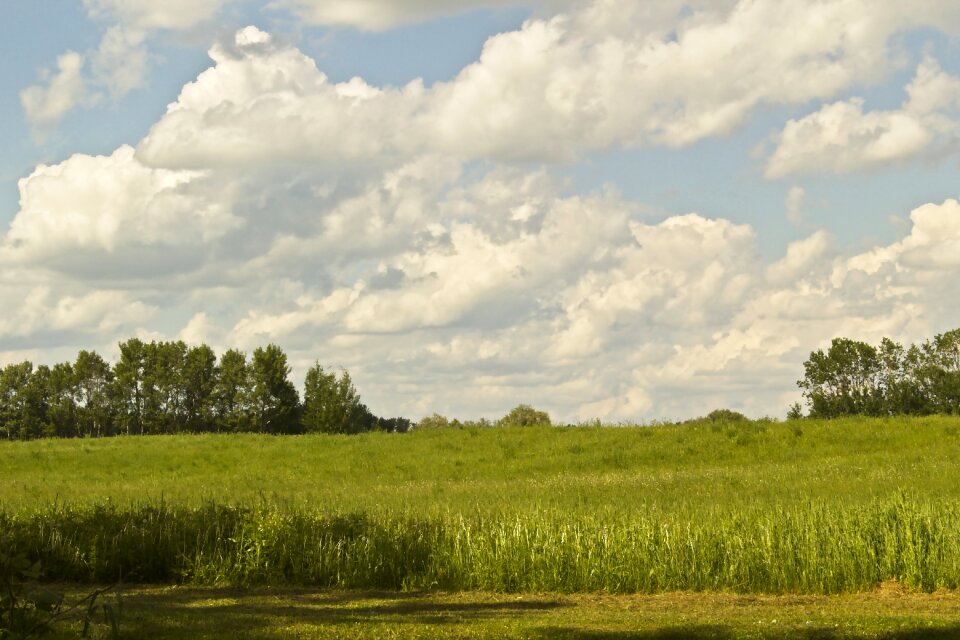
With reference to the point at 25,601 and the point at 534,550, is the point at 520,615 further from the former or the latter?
the point at 25,601

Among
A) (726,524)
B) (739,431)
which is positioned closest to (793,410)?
(739,431)

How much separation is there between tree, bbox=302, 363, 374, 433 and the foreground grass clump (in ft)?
257

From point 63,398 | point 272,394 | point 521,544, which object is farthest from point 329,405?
point 521,544

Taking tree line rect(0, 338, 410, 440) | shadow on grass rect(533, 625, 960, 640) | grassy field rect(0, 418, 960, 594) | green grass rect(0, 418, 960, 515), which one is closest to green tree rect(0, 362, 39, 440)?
tree line rect(0, 338, 410, 440)

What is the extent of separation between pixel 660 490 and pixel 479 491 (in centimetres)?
585

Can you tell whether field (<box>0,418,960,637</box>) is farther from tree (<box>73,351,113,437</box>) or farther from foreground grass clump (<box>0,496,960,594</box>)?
tree (<box>73,351,113,437</box>)

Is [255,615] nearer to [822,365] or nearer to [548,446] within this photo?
[548,446]

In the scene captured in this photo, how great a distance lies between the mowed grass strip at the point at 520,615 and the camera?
553 inches

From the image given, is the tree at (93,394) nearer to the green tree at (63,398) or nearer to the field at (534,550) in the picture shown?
the green tree at (63,398)

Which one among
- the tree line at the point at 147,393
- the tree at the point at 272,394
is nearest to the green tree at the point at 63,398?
the tree line at the point at 147,393

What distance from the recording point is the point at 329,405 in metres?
106

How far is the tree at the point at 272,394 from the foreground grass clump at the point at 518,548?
83.7 meters

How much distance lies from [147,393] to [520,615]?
103795mm

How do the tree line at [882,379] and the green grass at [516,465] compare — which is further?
the tree line at [882,379]
